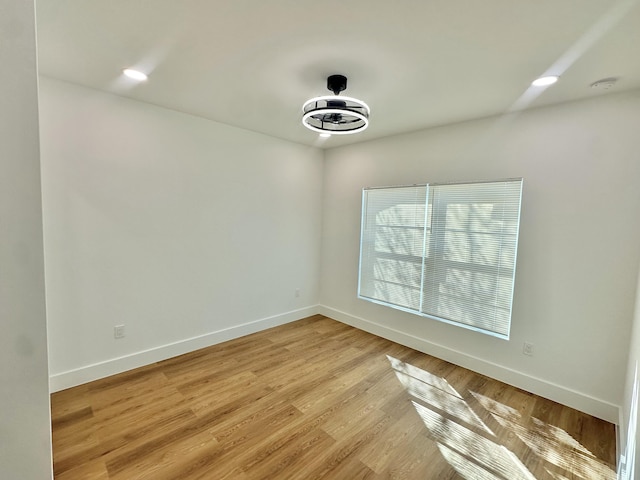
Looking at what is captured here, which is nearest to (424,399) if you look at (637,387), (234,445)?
(637,387)

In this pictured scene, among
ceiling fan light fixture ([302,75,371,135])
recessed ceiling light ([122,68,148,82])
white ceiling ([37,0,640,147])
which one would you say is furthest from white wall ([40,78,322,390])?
ceiling fan light fixture ([302,75,371,135])

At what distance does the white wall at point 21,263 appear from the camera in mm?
902

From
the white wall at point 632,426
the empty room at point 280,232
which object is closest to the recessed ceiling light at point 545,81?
the empty room at point 280,232

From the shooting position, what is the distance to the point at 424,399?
2561 millimetres

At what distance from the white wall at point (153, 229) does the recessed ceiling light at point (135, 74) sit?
499mm

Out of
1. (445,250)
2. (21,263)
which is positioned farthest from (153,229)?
(445,250)

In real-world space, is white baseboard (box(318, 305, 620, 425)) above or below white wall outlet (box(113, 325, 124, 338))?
below

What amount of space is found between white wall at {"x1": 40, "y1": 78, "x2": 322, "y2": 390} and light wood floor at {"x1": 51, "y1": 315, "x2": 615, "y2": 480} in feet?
1.39

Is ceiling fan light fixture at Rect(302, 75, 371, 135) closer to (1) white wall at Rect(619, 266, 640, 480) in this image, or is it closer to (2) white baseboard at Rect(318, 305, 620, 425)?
(1) white wall at Rect(619, 266, 640, 480)

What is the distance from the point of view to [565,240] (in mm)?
2516

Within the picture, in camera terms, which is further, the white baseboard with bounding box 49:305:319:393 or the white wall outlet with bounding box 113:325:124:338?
the white wall outlet with bounding box 113:325:124:338

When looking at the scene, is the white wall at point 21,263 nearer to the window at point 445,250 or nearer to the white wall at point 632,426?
the white wall at point 632,426

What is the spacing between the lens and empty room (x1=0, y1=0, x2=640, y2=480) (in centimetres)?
153

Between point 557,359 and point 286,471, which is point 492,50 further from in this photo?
point 286,471
